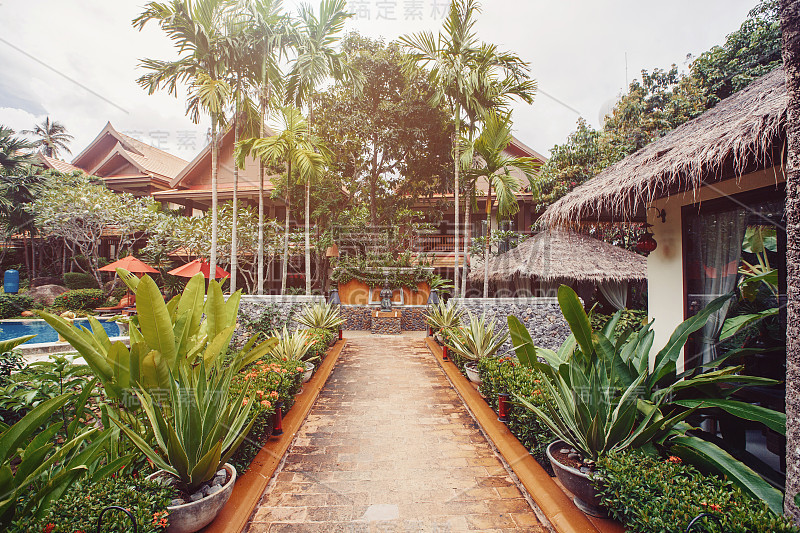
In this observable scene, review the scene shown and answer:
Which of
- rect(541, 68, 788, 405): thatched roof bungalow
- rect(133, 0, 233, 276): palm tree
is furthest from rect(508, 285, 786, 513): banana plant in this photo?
rect(133, 0, 233, 276): palm tree

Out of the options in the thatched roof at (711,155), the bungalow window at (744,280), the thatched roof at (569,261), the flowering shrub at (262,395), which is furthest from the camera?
the thatched roof at (569,261)

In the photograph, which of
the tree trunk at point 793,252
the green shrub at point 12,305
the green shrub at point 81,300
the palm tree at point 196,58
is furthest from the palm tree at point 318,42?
the green shrub at point 12,305

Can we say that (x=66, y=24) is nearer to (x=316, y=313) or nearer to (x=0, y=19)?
(x=0, y=19)

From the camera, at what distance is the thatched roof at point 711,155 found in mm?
2631

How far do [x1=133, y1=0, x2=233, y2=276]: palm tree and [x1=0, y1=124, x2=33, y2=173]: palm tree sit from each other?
10210 millimetres

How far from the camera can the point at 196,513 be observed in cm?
215

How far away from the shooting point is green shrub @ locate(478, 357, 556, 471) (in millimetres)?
3037

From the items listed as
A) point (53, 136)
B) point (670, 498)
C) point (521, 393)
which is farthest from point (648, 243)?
point (53, 136)

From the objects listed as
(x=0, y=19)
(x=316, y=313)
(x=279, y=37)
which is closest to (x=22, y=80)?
(x=0, y=19)

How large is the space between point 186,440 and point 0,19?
233 inches

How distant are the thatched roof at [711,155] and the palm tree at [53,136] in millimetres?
38770

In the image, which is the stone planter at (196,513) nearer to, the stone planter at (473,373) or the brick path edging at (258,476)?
the brick path edging at (258,476)

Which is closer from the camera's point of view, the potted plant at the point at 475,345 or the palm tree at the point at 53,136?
the potted plant at the point at 475,345

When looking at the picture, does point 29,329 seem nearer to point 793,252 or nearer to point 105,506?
point 105,506
